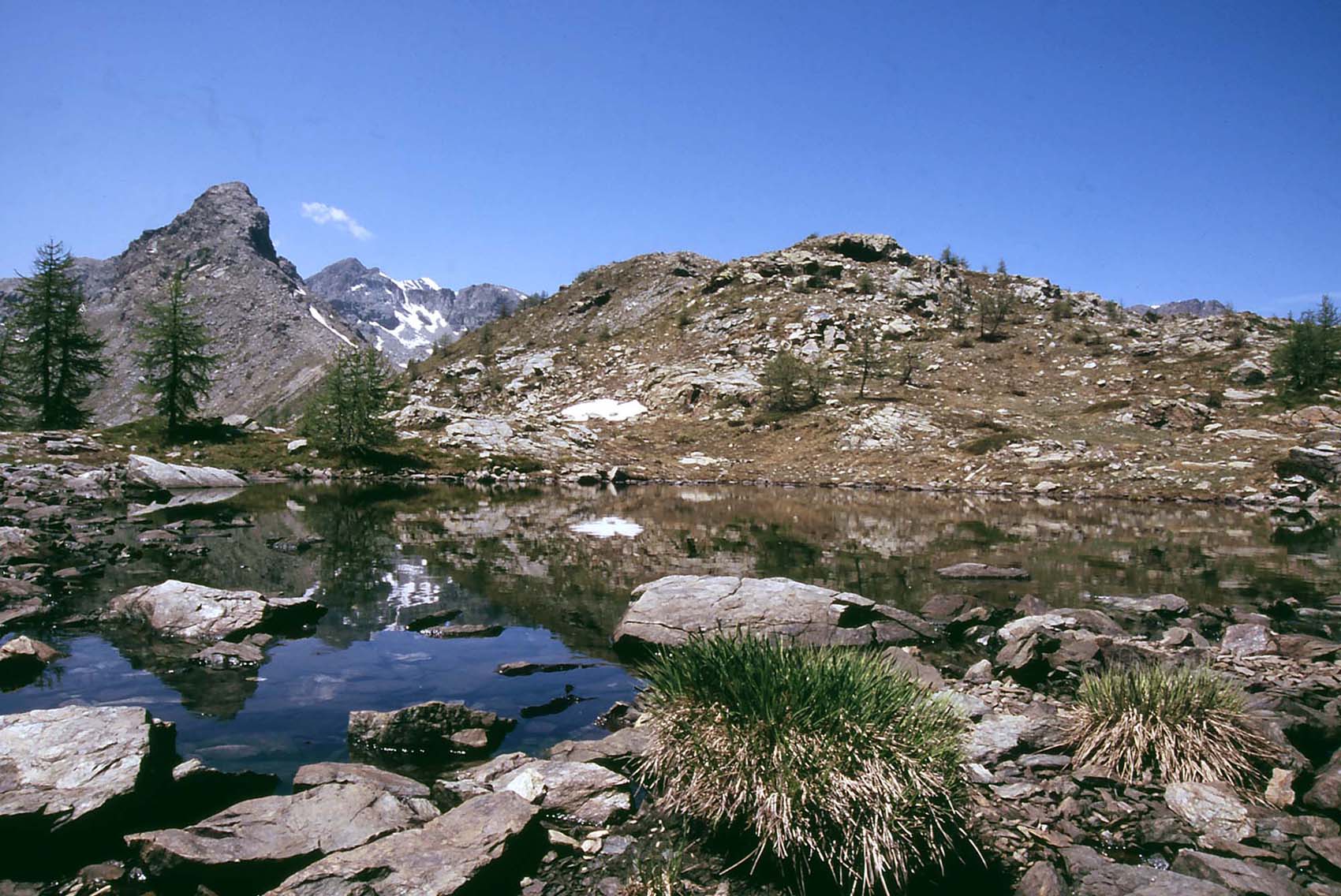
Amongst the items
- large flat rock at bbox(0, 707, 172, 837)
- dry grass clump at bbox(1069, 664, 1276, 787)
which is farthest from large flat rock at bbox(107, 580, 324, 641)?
dry grass clump at bbox(1069, 664, 1276, 787)

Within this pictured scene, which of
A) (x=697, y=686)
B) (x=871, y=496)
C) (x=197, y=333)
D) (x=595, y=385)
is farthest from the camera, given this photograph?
(x=595, y=385)

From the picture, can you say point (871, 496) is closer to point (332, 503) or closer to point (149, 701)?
point (332, 503)

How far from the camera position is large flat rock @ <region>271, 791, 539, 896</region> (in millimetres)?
5523

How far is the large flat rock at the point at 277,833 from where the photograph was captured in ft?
19.5

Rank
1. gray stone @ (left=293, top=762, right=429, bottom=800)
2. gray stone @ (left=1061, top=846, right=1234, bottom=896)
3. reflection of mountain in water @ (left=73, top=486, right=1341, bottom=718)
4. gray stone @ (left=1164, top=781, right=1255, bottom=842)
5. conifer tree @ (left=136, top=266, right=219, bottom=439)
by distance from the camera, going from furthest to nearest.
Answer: conifer tree @ (left=136, top=266, right=219, bottom=439)
reflection of mountain in water @ (left=73, top=486, right=1341, bottom=718)
gray stone @ (left=293, top=762, right=429, bottom=800)
gray stone @ (left=1164, top=781, right=1255, bottom=842)
gray stone @ (left=1061, top=846, right=1234, bottom=896)

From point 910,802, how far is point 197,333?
2767 inches

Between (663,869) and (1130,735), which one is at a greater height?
(1130,735)

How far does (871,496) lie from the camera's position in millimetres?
50594

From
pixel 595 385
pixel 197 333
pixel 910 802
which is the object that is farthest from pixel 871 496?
pixel 197 333

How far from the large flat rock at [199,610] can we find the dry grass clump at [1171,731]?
588 inches

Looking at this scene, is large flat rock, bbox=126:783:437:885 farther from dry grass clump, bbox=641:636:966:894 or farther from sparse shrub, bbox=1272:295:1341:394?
sparse shrub, bbox=1272:295:1341:394

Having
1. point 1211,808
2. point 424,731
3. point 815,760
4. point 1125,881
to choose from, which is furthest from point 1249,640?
point 424,731

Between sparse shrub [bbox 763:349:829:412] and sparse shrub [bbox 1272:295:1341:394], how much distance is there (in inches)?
1651

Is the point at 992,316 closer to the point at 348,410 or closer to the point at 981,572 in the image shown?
the point at 348,410
